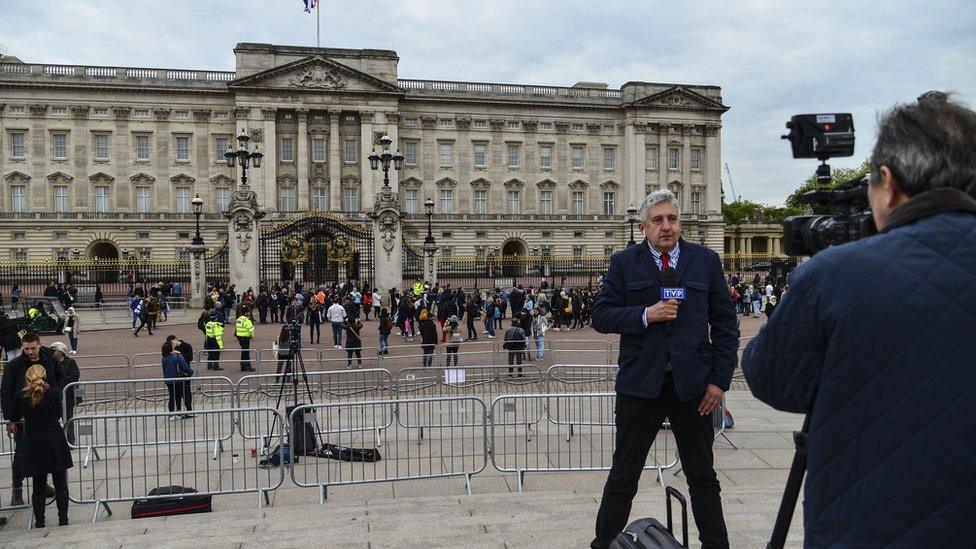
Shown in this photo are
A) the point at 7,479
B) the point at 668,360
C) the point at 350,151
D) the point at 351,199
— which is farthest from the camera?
the point at 351,199

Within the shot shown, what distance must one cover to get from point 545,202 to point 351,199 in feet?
54.0

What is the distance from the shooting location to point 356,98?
5703 cm

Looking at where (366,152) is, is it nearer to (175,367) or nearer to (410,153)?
(410,153)

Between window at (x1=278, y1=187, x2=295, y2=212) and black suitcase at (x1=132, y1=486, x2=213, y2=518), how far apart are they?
170 feet

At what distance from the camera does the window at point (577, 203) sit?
63.2 meters

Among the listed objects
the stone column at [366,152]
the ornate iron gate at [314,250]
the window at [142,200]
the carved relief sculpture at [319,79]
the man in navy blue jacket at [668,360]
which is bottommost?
the man in navy blue jacket at [668,360]

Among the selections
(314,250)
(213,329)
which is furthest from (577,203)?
(213,329)

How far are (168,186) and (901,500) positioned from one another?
6094 cm

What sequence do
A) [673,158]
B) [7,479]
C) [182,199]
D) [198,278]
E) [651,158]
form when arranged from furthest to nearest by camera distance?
[673,158]
[651,158]
[182,199]
[198,278]
[7,479]

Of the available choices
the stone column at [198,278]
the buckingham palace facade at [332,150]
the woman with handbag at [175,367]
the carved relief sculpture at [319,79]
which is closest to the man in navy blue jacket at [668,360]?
the woman with handbag at [175,367]

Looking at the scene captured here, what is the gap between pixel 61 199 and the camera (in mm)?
55250

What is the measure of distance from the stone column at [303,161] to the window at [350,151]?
3.04m

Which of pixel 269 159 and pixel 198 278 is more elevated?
pixel 269 159

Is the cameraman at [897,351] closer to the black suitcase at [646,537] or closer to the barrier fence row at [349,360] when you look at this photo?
the black suitcase at [646,537]
